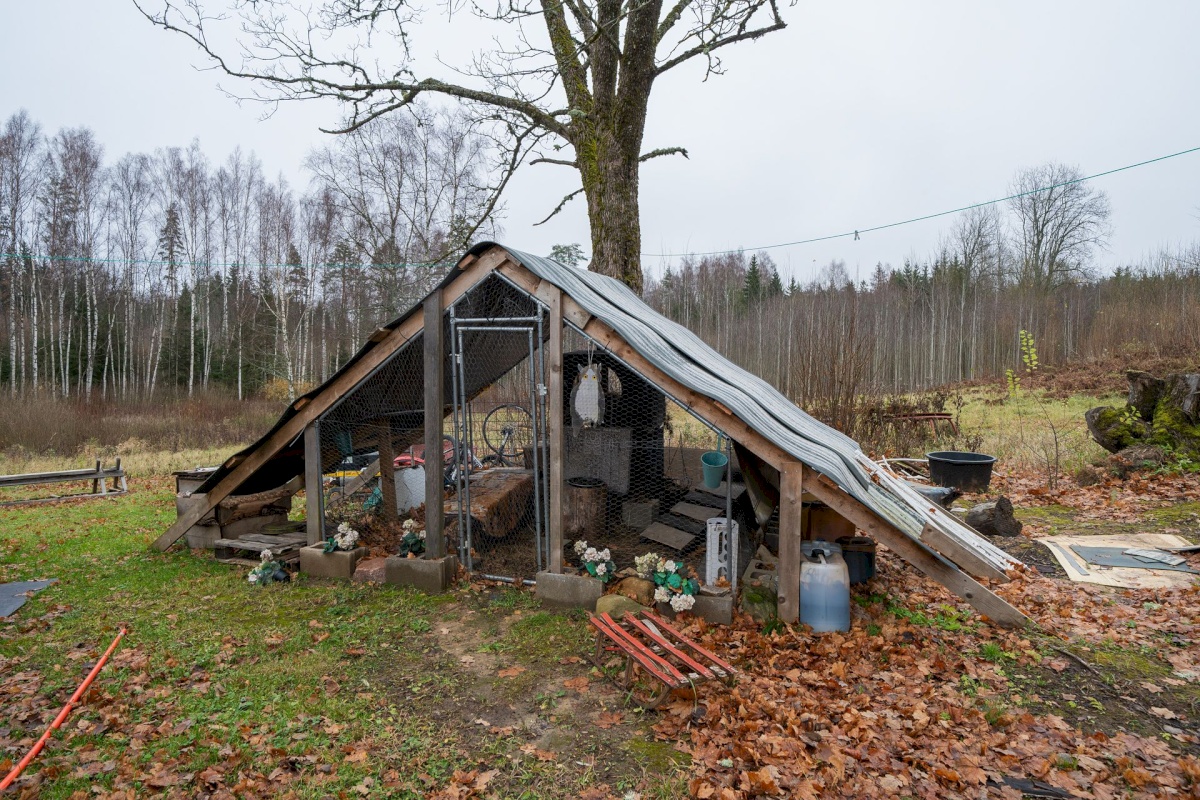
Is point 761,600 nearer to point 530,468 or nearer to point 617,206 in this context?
point 530,468

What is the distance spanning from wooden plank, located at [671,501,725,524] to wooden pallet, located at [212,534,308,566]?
160 inches

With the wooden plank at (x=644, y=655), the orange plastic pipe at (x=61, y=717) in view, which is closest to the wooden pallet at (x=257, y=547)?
the orange plastic pipe at (x=61, y=717)

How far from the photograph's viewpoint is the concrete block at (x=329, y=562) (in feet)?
22.0

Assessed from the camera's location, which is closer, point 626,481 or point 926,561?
point 926,561

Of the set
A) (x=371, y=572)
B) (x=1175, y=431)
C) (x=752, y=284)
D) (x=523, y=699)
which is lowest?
(x=523, y=699)

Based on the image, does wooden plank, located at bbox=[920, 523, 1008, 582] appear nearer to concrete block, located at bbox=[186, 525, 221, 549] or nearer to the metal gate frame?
the metal gate frame

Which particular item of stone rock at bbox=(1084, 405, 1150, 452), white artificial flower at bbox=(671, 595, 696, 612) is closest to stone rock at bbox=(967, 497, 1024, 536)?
stone rock at bbox=(1084, 405, 1150, 452)

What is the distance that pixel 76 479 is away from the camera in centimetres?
1198

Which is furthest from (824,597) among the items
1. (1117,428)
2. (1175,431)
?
(1117,428)

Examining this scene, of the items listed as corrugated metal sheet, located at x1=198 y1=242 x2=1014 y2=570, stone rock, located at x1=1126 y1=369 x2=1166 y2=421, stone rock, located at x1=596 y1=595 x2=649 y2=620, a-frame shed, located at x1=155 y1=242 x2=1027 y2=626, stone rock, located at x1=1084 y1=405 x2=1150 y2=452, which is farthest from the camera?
stone rock, located at x1=1126 y1=369 x2=1166 y2=421

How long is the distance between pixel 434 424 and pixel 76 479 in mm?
9726

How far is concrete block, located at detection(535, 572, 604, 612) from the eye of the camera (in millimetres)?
5684

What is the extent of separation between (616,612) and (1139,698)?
3.41 metres

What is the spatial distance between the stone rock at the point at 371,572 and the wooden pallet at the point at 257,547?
2.85 ft
